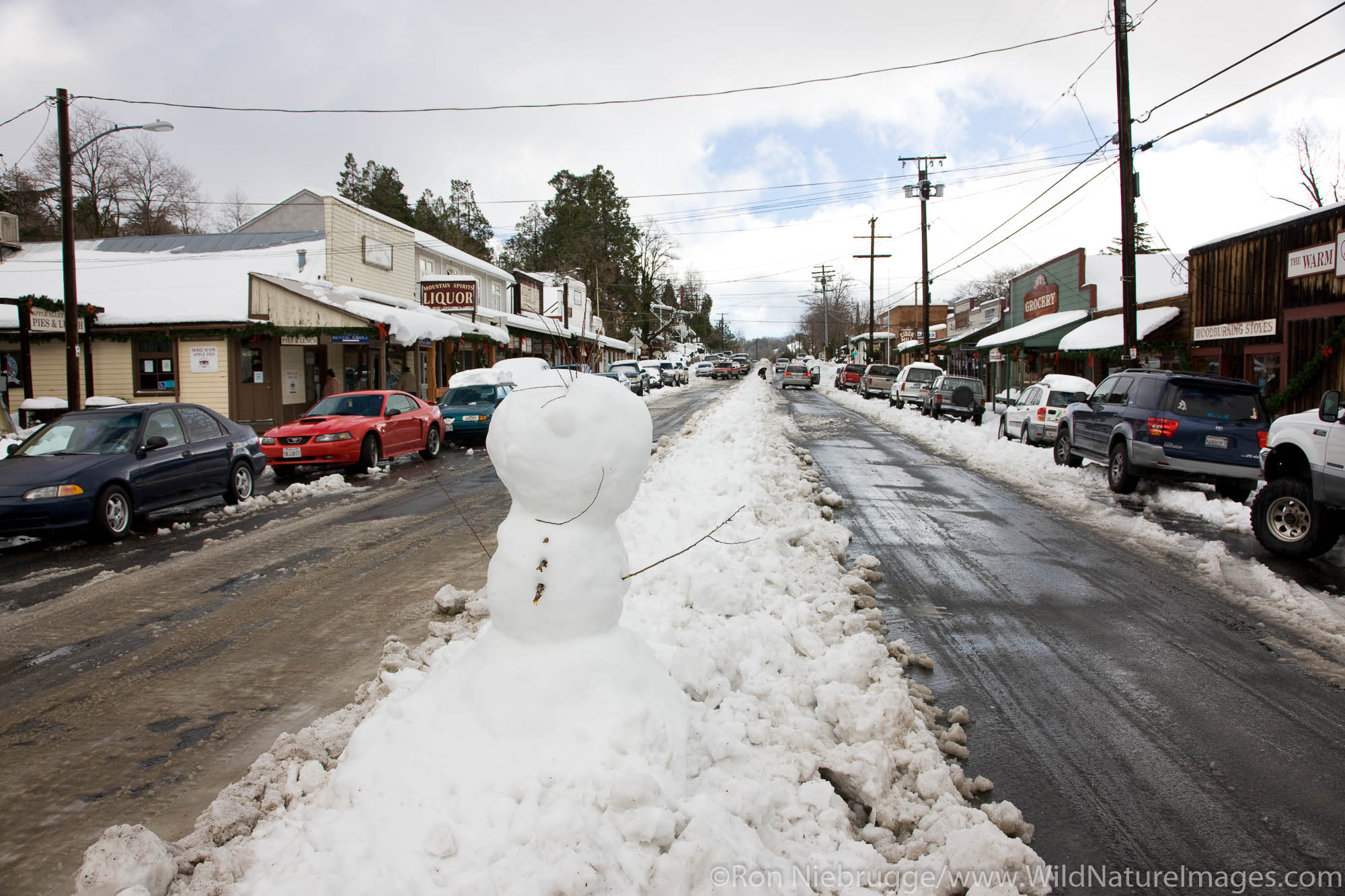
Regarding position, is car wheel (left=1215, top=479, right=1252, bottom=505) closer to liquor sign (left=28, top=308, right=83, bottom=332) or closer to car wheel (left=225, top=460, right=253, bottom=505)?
A: car wheel (left=225, top=460, right=253, bottom=505)

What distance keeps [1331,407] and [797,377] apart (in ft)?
160

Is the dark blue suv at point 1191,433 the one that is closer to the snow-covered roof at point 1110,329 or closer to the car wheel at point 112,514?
the snow-covered roof at point 1110,329

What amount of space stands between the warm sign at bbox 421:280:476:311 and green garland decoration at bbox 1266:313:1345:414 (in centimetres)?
2791

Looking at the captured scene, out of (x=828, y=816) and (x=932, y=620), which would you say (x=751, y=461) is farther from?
(x=828, y=816)

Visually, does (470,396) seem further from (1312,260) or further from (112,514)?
(1312,260)

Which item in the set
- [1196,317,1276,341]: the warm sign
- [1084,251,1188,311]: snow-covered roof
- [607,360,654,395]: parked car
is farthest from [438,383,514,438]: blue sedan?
[1084,251,1188,311]: snow-covered roof

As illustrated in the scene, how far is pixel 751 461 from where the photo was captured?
12094 millimetres

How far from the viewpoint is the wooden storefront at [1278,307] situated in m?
17.1

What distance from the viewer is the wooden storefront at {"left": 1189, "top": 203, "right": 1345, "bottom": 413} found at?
17.1 meters

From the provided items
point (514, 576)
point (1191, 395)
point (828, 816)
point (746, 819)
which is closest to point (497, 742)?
point (514, 576)

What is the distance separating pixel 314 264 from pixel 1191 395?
29859mm

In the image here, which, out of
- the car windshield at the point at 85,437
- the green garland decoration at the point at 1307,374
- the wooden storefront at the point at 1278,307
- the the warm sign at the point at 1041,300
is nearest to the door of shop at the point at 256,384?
the car windshield at the point at 85,437

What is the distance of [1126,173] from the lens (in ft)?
57.0

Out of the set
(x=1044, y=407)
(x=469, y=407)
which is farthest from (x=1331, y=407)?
(x=469, y=407)
